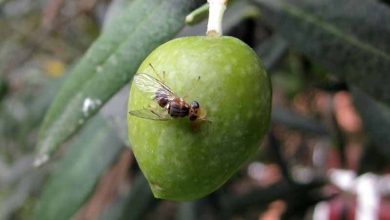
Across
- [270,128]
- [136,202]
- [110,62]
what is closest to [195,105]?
[110,62]

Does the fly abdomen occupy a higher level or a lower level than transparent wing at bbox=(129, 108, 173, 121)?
higher

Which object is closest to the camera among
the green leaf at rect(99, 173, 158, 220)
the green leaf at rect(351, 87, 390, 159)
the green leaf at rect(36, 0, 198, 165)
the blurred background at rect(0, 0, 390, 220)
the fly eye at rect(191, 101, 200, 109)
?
the fly eye at rect(191, 101, 200, 109)

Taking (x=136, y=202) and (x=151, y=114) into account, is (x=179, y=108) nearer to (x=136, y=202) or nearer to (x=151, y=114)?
(x=151, y=114)

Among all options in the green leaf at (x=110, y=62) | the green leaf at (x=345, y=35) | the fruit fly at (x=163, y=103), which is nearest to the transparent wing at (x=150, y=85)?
the fruit fly at (x=163, y=103)

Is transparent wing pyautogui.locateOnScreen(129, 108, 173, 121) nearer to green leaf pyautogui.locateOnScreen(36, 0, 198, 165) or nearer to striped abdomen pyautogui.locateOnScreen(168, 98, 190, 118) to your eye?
striped abdomen pyautogui.locateOnScreen(168, 98, 190, 118)

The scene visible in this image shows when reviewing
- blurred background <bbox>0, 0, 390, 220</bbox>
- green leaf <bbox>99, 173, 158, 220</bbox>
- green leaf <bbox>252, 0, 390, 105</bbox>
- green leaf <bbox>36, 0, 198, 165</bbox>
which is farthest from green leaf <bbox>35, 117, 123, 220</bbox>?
green leaf <bbox>252, 0, 390, 105</bbox>

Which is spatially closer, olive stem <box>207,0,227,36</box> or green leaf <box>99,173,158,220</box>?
olive stem <box>207,0,227,36</box>
